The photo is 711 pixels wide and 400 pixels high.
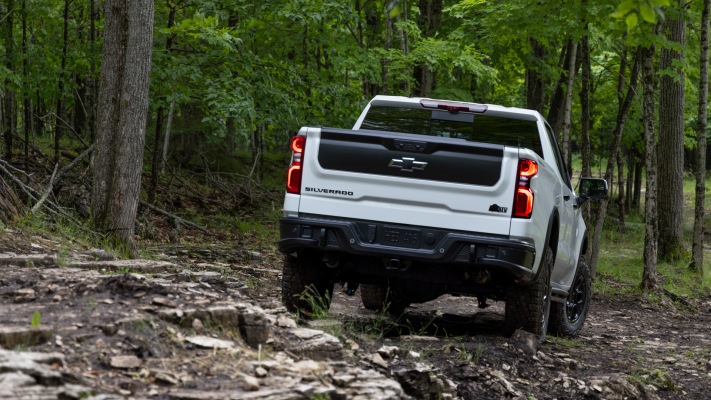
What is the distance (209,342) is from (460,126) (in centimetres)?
424

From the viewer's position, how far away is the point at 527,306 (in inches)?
315

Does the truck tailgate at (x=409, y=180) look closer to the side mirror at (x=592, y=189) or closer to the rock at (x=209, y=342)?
the rock at (x=209, y=342)

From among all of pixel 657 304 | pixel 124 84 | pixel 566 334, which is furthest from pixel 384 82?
pixel 566 334

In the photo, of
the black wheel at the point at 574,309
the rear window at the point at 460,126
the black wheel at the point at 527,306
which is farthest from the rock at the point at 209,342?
the black wheel at the point at 574,309

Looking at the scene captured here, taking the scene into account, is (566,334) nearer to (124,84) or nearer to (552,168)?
(552,168)

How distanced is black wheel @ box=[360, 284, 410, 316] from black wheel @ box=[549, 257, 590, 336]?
1.53 m

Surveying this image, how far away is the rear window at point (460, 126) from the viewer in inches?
351

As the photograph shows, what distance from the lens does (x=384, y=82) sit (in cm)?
2020

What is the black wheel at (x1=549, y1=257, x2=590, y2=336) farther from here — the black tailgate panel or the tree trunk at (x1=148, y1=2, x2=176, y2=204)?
the tree trunk at (x1=148, y1=2, x2=176, y2=204)

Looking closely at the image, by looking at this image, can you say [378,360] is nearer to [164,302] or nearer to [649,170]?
[164,302]

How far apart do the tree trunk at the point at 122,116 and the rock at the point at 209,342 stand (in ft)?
18.3

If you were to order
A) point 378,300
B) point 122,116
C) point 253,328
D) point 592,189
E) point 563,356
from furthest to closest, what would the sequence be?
1. point 122,116
2. point 378,300
3. point 592,189
4. point 563,356
5. point 253,328

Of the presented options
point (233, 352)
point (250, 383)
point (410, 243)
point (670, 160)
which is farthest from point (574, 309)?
point (670, 160)

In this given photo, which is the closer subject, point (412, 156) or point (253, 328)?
point (253, 328)
